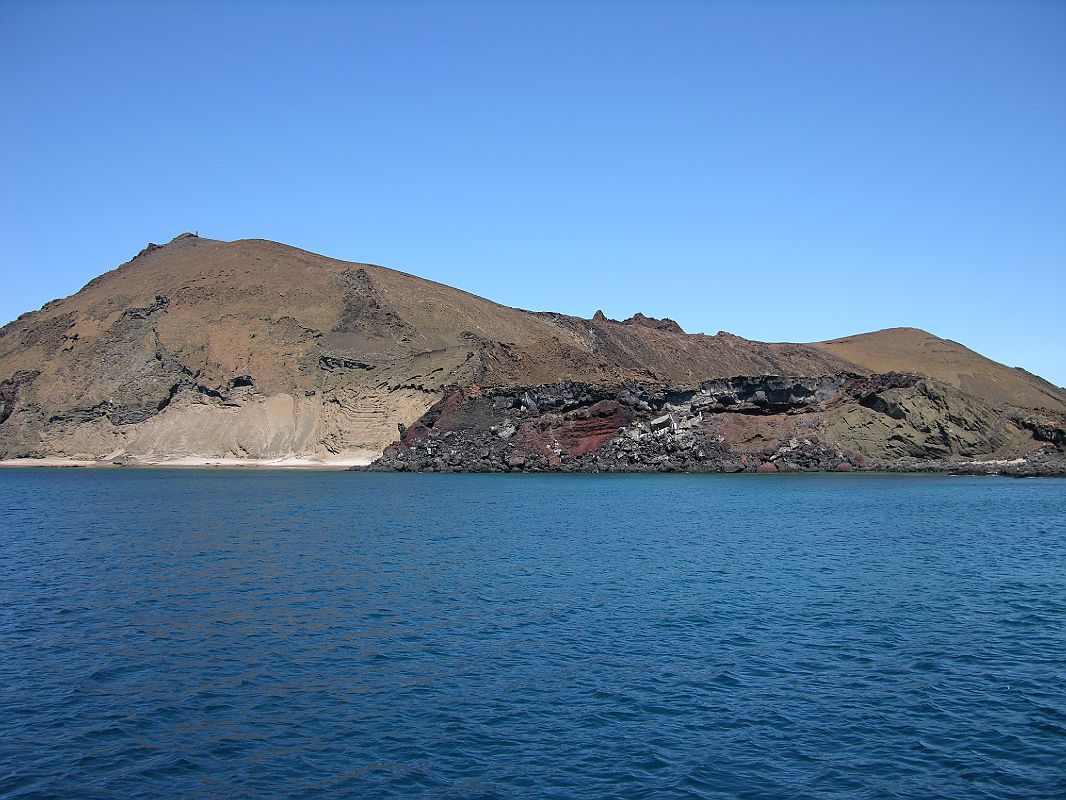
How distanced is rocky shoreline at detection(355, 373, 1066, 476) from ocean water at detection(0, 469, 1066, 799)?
147 ft

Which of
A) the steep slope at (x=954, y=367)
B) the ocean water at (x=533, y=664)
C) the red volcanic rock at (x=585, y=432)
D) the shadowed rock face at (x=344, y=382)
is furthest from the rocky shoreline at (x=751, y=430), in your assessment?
the steep slope at (x=954, y=367)

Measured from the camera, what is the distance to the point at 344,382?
110m

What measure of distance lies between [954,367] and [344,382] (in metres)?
123

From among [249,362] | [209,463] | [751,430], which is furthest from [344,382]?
[751,430]

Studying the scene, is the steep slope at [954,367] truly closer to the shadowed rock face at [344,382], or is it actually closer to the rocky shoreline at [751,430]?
the shadowed rock face at [344,382]

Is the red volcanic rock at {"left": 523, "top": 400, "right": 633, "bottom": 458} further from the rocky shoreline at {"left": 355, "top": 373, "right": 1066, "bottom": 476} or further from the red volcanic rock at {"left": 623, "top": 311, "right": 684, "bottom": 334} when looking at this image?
the red volcanic rock at {"left": 623, "top": 311, "right": 684, "bottom": 334}

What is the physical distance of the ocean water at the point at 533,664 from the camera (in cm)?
1208

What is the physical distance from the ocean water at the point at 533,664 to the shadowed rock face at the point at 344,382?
4713cm

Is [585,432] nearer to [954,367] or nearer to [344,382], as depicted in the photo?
[344,382]

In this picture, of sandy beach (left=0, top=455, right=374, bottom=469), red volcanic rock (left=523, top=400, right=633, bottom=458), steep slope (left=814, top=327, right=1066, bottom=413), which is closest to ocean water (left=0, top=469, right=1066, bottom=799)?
red volcanic rock (left=523, top=400, right=633, bottom=458)

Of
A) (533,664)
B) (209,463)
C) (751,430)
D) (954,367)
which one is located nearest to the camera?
(533,664)

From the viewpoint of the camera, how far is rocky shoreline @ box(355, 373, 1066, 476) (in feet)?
265

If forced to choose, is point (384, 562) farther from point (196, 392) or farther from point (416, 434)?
point (196, 392)

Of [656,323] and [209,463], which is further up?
[656,323]
